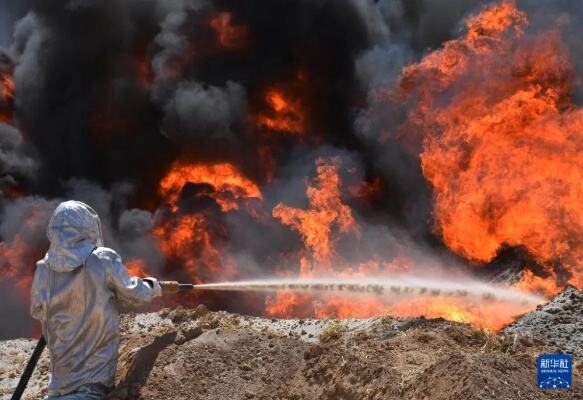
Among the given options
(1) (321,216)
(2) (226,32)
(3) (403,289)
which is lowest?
(3) (403,289)

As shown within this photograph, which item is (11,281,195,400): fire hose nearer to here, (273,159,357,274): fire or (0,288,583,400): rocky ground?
(0,288,583,400): rocky ground

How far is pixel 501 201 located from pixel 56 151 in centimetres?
1729

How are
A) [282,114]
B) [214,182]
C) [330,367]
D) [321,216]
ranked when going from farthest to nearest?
[282,114]
[214,182]
[321,216]
[330,367]

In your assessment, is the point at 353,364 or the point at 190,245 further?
the point at 190,245

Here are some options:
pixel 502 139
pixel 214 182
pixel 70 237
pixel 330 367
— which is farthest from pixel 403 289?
pixel 70 237

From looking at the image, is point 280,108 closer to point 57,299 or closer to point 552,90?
point 552,90

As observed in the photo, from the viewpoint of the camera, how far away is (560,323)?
1109 centimetres

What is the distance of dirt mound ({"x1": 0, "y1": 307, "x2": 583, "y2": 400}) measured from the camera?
6.54 metres

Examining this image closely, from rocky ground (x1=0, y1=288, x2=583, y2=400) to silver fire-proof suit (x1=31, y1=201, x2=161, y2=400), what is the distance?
48 centimetres

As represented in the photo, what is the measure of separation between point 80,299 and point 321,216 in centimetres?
1279

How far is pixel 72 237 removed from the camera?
21.8 feet

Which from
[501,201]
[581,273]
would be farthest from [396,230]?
[581,273]

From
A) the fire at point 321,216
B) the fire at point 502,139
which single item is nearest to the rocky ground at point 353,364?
the fire at point 502,139

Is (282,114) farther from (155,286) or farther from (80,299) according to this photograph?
(80,299)
